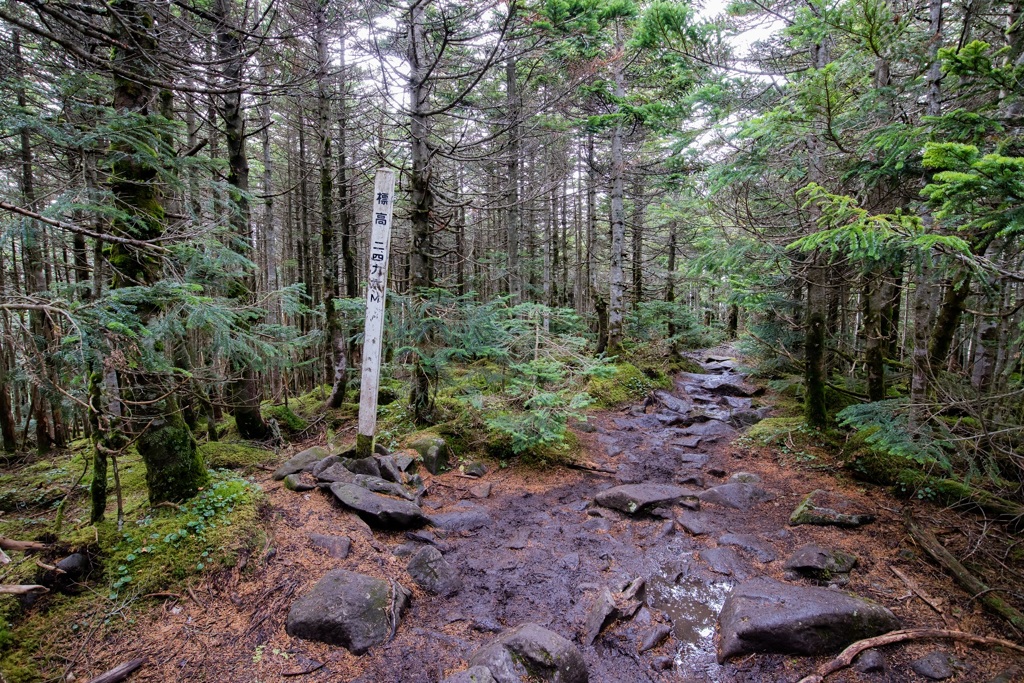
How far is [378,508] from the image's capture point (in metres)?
5.05

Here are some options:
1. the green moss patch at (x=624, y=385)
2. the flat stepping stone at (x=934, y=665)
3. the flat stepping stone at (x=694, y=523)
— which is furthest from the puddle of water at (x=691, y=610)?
the green moss patch at (x=624, y=385)

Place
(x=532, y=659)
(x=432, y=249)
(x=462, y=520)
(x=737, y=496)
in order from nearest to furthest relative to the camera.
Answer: (x=532, y=659) → (x=462, y=520) → (x=737, y=496) → (x=432, y=249)

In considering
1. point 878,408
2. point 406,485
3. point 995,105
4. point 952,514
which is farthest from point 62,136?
point 952,514

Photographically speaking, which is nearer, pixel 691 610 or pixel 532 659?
pixel 532 659

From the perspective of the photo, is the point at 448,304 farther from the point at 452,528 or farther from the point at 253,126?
the point at 253,126

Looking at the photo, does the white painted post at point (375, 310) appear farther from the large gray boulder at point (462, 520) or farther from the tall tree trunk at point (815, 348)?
the tall tree trunk at point (815, 348)

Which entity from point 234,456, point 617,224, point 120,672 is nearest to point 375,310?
point 234,456

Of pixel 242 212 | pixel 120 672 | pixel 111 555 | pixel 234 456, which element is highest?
pixel 242 212

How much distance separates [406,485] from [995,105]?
23.7 ft

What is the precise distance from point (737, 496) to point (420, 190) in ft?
22.5

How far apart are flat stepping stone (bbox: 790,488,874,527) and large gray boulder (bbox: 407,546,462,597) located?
4210 millimetres

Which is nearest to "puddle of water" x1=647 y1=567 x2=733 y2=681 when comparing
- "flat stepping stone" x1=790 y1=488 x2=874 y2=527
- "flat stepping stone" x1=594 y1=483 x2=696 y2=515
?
"flat stepping stone" x1=594 y1=483 x2=696 y2=515

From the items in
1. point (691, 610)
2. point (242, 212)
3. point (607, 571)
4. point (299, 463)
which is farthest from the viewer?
point (242, 212)

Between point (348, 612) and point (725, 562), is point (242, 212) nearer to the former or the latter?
point (348, 612)
